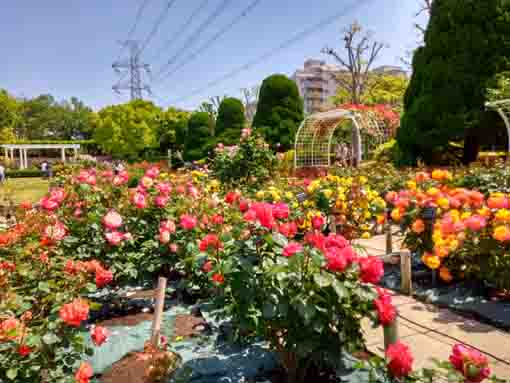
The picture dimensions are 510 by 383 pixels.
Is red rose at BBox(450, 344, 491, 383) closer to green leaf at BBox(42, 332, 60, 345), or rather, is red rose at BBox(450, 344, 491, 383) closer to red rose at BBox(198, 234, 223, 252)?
red rose at BBox(198, 234, 223, 252)

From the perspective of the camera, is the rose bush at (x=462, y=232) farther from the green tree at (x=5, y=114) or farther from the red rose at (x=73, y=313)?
the green tree at (x=5, y=114)

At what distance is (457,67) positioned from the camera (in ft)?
25.8

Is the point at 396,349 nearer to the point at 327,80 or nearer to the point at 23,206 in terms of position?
the point at 23,206

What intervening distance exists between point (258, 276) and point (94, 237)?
69.8 inches

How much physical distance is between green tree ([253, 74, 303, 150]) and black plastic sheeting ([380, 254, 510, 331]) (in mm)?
11604

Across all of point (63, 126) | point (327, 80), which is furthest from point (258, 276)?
point (327, 80)

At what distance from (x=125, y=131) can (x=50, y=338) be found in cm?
3127

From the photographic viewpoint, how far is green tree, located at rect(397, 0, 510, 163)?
7531mm

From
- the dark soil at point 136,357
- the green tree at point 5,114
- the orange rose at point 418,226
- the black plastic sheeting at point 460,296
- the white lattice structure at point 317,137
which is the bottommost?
the dark soil at point 136,357

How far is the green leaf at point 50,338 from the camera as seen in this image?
142cm

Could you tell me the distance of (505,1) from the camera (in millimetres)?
7375

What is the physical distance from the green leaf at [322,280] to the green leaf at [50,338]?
3.37 ft

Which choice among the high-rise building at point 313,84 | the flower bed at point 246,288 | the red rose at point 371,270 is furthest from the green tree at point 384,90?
the high-rise building at point 313,84

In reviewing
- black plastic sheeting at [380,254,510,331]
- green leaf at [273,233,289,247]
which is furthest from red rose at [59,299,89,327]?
black plastic sheeting at [380,254,510,331]
